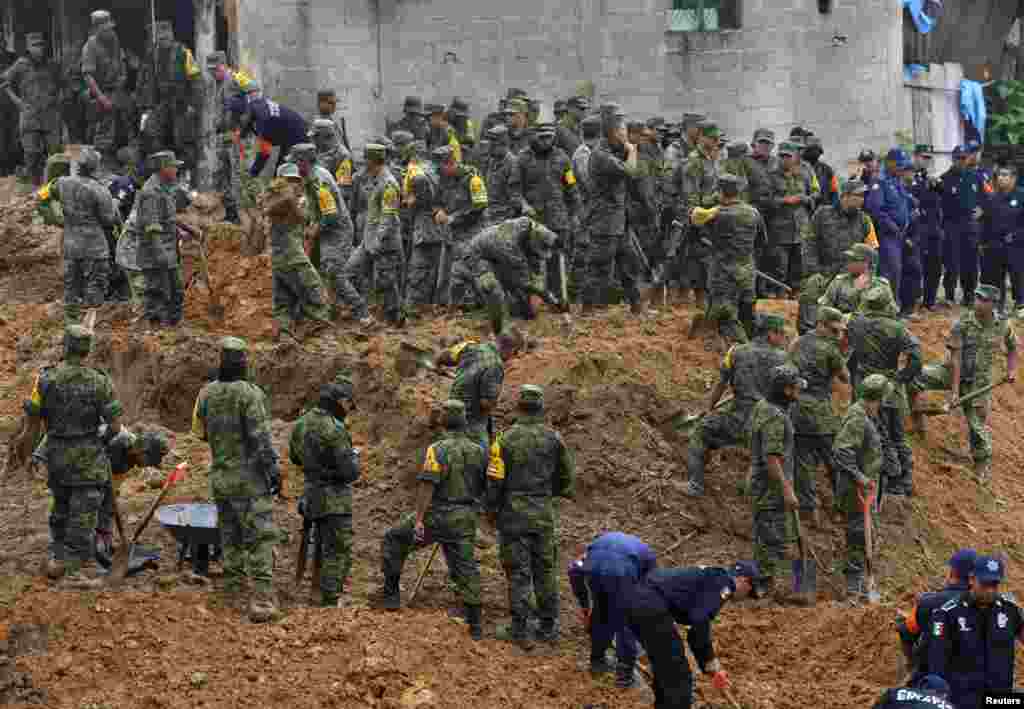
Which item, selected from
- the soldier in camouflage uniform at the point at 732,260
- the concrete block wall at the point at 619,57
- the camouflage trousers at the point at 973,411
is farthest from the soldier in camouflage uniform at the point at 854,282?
the concrete block wall at the point at 619,57

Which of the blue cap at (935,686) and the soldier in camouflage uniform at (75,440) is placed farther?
the soldier in camouflage uniform at (75,440)

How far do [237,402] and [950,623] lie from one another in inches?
212

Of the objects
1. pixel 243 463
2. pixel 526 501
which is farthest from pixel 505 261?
pixel 243 463

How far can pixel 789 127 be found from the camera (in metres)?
27.0

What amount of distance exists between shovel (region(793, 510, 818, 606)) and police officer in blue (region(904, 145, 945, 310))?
7.76 metres

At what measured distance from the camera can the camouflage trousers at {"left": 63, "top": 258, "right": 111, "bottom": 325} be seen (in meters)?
20.3

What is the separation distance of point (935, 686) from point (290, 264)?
9.01 metres

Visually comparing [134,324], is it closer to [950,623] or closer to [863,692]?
[863,692]

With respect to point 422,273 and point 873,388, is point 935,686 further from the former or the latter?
point 422,273

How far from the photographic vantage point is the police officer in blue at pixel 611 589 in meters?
13.6

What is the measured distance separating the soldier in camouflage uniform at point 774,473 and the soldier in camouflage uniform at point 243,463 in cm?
394

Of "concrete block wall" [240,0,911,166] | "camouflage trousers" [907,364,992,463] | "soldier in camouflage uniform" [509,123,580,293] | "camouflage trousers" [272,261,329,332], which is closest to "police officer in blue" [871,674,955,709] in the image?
"camouflage trousers" [907,364,992,463]

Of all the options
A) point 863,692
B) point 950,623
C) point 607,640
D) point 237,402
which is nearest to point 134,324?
point 237,402

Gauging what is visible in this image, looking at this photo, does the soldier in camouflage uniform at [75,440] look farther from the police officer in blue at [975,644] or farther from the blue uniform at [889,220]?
the blue uniform at [889,220]
